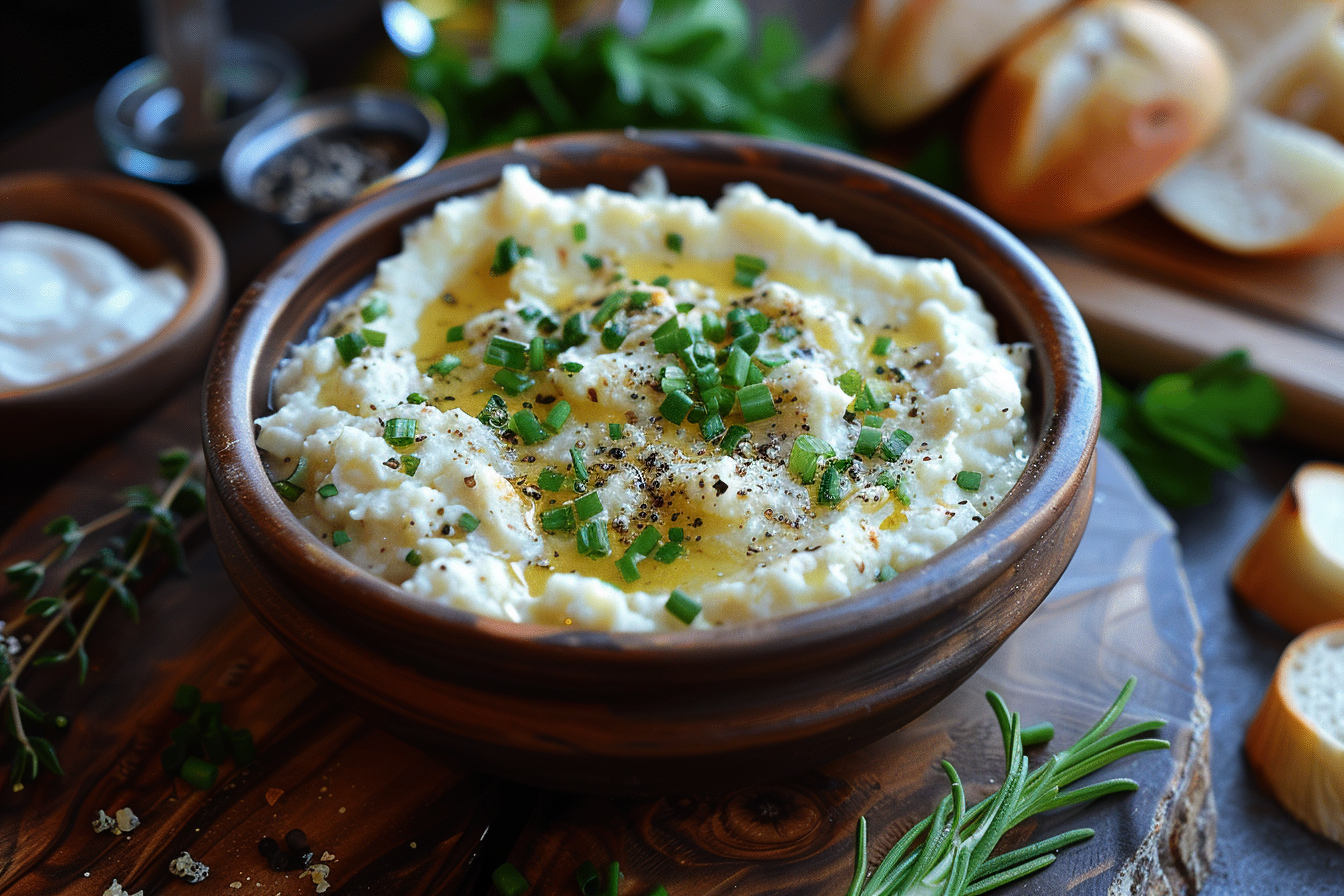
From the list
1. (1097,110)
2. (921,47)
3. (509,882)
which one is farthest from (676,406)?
(921,47)

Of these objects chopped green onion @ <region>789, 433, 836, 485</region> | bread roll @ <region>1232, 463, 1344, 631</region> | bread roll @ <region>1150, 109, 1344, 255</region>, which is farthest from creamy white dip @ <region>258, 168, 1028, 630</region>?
bread roll @ <region>1150, 109, 1344, 255</region>

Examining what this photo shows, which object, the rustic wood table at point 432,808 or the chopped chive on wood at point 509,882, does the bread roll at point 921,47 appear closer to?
the rustic wood table at point 432,808

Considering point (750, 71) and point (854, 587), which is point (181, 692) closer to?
point (854, 587)

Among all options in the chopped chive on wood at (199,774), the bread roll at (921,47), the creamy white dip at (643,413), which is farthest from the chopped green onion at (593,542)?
the bread roll at (921,47)

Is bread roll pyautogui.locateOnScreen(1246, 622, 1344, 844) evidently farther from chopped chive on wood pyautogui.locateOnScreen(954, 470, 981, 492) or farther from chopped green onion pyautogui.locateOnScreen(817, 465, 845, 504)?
chopped green onion pyautogui.locateOnScreen(817, 465, 845, 504)

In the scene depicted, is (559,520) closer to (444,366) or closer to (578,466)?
(578,466)

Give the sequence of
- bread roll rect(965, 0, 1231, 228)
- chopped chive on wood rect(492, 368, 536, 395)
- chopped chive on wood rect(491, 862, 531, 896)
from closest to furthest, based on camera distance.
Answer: chopped chive on wood rect(491, 862, 531, 896), chopped chive on wood rect(492, 368, 536, 395), bread roll rect(965, 0, 1231, 228)

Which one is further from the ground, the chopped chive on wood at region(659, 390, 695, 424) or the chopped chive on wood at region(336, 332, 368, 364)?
the chopped chive on wood at region(659, 390, 695, 424)
